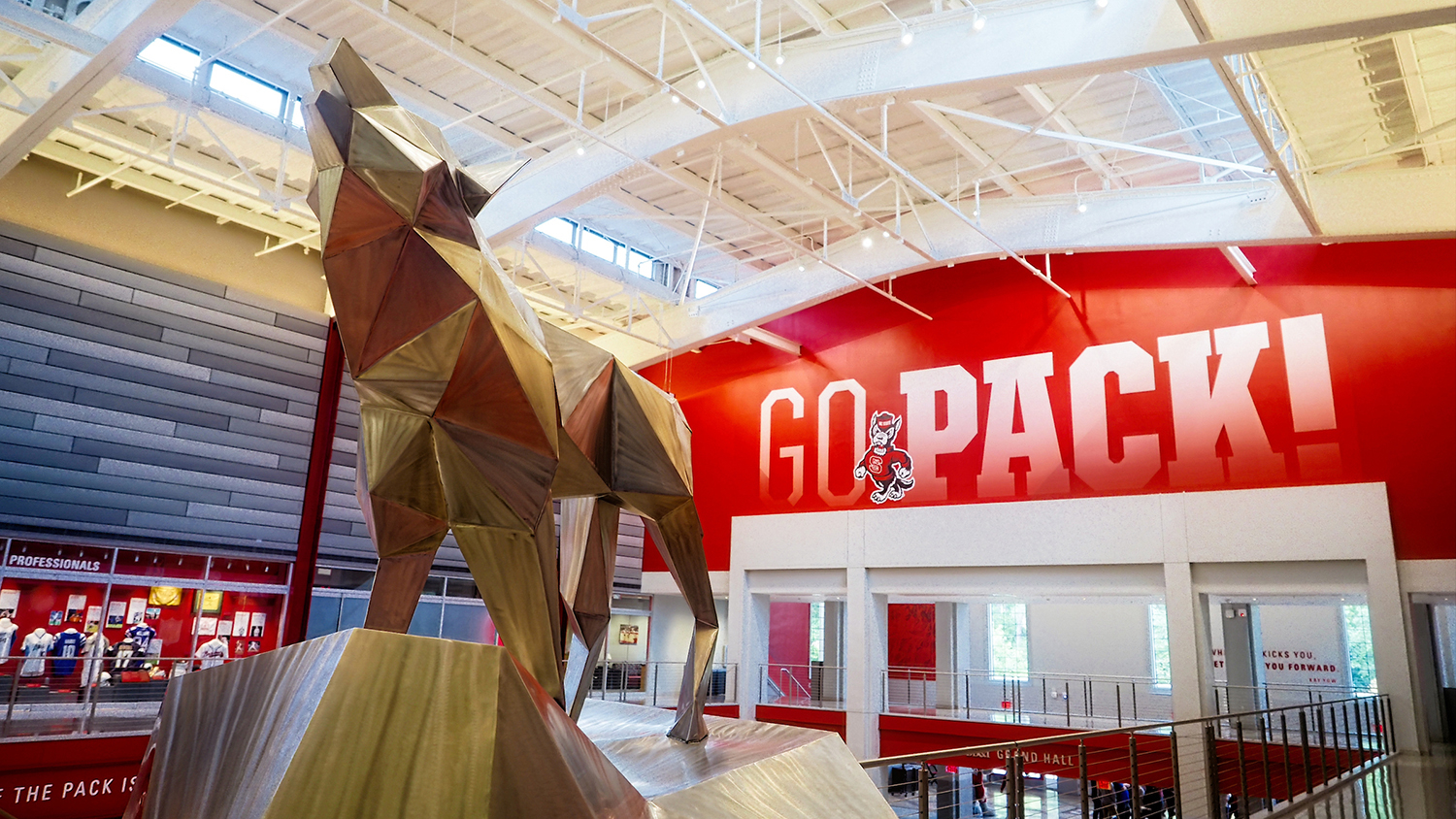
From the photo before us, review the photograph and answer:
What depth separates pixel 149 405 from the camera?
12172mm

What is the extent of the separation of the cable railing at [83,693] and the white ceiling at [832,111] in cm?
564

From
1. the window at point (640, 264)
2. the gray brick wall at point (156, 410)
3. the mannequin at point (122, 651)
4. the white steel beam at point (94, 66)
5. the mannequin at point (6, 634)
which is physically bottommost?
the mannequin at point (122, 651)

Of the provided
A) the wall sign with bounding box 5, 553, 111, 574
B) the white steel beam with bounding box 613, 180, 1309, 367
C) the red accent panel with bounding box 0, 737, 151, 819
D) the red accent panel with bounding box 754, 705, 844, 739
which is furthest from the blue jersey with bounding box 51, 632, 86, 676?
the white steel beam with bounding box 613, 180, 1309, 367

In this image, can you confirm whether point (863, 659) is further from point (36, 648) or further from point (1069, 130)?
point (36, 648)

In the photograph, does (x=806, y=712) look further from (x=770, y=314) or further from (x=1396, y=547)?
(x=1396, y=547)

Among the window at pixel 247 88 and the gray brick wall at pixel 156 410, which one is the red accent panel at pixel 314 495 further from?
the window at pixel 247 88

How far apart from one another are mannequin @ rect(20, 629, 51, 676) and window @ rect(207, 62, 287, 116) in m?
6.76

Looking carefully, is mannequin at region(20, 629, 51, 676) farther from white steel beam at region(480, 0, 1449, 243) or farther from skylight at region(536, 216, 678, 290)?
skylight at region(536, 216, 678, 290)

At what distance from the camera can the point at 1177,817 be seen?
5.18 m

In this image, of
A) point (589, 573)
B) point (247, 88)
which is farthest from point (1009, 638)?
point (589, 573)

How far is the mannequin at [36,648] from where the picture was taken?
1105 cm

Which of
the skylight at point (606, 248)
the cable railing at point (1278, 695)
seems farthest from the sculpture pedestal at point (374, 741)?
the cable railing at point (1278, 695)

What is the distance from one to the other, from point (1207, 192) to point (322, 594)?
1339 centimetres

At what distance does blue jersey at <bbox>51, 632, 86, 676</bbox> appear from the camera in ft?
37.6
